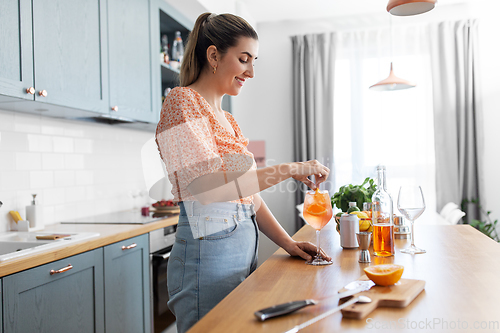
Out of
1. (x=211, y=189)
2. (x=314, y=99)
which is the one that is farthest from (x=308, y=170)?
(x=314, y=99)

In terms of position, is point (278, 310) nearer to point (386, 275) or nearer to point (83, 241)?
point (386, 275)

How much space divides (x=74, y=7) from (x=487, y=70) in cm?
399

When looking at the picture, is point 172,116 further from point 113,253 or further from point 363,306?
point 113,253

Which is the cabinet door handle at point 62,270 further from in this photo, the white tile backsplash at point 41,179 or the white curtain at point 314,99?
the white curtain at point 314,99

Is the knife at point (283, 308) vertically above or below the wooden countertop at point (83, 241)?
above

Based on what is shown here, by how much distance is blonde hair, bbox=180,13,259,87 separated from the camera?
125cm

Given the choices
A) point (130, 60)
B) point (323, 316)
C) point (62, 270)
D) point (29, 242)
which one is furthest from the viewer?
point (130, 60)

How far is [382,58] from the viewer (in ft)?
14.7

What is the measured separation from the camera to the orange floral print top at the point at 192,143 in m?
1.06

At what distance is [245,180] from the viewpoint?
1.09m

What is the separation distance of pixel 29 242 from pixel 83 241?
0.22 meters

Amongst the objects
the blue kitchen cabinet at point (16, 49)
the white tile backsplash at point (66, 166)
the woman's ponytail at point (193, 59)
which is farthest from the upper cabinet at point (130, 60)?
the woman's ponytail at point (193, 59)

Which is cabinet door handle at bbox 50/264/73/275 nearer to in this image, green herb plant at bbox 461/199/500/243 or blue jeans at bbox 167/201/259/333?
blue jeans at bbox 167/201/259/333

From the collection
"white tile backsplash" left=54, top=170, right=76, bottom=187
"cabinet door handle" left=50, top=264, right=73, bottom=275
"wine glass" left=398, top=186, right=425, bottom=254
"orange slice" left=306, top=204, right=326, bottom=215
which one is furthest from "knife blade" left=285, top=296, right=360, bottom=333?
"white tile backsplash" left=54, top=170, right=76, bottom=187
